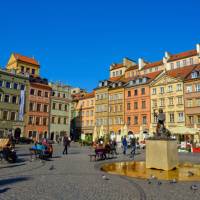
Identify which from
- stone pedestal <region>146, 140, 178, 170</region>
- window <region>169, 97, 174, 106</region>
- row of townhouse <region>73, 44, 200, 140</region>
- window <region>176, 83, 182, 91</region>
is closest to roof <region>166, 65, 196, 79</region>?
row of townhouse <region>73, 44, 200, 140</region>

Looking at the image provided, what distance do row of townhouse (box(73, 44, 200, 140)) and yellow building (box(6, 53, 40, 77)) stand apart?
1489 cm

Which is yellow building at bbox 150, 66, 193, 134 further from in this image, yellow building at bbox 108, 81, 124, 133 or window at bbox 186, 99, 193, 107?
yellow building at bbox 108, 81, 124, 133

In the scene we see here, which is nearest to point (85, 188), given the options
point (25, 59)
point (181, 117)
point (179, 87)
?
point (181, 117)

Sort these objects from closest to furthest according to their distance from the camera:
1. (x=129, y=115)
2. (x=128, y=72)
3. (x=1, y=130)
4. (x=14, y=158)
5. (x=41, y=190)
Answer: (x=41, y=190)
(x=14, y=158)
(x=1, y=130)
(x=129, y=115)
(x=128, y=72)

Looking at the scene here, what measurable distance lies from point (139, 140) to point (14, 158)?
27019 millimetres

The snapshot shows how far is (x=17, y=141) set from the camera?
42062mm

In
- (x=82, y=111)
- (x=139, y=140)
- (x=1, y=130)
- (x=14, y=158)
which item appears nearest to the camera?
(x=14, y=158)

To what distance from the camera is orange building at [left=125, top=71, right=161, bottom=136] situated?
167 ft

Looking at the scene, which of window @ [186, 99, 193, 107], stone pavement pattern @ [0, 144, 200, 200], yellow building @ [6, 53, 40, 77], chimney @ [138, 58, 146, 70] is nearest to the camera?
stone pavement pattern @ [0, 144, 200, 200]

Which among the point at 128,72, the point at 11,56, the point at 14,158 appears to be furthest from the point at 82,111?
the point at 14,158

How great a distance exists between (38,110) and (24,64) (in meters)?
13.2

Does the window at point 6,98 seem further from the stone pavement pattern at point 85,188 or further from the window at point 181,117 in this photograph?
the stone pavement pattern at point 85,188

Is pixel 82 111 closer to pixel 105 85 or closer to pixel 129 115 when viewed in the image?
pixel 105 85

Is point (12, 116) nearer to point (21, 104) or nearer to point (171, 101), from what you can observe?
point (21, 104)
